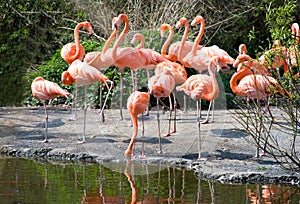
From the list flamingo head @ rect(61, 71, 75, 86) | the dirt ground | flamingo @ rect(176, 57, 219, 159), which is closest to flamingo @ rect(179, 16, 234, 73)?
the dirt ground

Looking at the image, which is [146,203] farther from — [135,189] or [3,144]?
[3,144]

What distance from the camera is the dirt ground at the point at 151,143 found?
6.11 metres

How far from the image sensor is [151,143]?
302 inches

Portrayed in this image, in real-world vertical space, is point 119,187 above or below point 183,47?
below

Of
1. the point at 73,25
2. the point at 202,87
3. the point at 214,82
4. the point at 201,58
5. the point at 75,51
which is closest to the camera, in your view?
the point at 202,87

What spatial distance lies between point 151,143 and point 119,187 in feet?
7.01

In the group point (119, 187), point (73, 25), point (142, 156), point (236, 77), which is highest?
point (73, 25)

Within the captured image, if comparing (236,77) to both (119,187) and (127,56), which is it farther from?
(119,187)

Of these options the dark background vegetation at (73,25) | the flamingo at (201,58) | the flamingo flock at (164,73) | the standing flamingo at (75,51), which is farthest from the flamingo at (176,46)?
the dark background vegetation at (73,25)

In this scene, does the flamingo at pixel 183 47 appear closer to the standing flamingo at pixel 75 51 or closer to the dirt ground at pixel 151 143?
the dirt ground at pixel 151 143

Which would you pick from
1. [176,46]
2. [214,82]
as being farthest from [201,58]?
[214,82]

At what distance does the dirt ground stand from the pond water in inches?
8.4

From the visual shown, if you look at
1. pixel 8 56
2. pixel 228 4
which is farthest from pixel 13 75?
pixel 228 4

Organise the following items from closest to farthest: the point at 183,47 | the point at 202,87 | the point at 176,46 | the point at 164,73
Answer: the point at 202,87 < the point at 164,73 < the point at 183,47 < the point at 176,46
